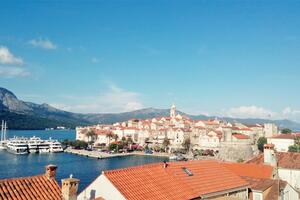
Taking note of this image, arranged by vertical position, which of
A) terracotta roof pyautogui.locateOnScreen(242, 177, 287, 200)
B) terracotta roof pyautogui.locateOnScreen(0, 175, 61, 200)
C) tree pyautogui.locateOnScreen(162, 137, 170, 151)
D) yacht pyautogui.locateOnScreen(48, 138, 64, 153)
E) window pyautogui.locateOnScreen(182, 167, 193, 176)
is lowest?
yacht pyautogui.locateOnScreen(48, 138, 64, 153)

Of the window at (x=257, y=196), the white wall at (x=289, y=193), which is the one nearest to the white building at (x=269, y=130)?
the white wall at (x=289, y=193)

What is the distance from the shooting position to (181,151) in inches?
4596

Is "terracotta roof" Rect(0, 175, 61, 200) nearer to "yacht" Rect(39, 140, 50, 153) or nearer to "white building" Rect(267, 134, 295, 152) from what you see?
"white building" Rect(267, 134, 295, 152)

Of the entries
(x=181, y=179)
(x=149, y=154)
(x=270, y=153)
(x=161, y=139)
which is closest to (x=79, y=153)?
(x=149, y=154)

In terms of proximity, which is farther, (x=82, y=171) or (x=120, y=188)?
(x=82, y=171)

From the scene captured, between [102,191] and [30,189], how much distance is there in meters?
3.83

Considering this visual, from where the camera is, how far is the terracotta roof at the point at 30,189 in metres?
11.6

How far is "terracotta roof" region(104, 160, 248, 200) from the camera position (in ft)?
51.4

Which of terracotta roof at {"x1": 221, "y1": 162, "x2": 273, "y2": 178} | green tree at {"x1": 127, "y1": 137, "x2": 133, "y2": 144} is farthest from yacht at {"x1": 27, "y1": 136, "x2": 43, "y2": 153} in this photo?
terracotta roof at {"x1": 221, "y1": 162, "x2": 273, "y2": 178}

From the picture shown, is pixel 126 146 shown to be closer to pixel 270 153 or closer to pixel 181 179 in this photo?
pixel 270 153

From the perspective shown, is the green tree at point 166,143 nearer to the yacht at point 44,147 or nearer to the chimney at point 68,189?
the yacht at point 44,147

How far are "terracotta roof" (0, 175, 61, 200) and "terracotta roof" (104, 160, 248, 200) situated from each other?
3.14m

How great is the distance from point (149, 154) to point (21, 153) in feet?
126

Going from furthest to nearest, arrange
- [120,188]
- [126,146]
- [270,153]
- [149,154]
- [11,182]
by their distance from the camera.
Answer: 1. [126,146]
2. [149,154]
3. [270,153]
4. [120,188]
5. [11,182]
